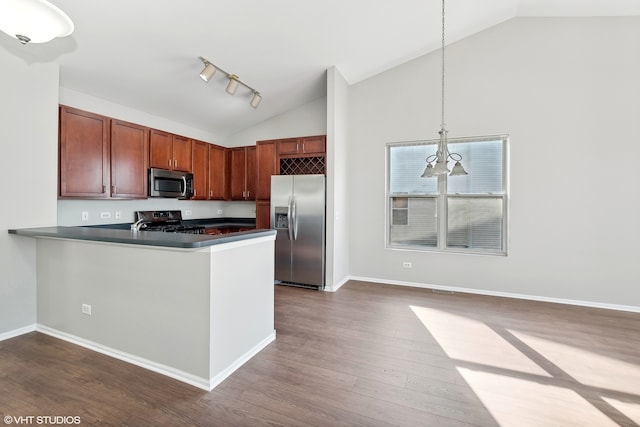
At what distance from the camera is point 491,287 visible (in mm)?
3961

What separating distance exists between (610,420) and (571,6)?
4319mm

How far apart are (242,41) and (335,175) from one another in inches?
77.9

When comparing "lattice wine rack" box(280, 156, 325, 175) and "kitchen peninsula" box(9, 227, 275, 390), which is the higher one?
"lattice wine rack" box(280, 156, 325, 175)

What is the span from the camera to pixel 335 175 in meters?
4.08

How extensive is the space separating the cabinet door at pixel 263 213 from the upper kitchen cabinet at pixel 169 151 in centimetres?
124

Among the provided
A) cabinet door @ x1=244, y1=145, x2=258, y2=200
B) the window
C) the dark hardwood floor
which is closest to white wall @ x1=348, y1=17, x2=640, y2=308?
the window

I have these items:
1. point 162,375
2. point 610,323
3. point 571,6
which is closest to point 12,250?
point 162,375

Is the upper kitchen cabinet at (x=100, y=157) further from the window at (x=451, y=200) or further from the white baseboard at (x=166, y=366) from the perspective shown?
the window at (x=451, y=200)

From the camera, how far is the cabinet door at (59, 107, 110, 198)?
3023 millimetres

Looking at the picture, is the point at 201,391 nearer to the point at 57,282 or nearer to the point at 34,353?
the point at 34,353

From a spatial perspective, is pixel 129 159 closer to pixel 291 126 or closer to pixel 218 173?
pixel 218 173

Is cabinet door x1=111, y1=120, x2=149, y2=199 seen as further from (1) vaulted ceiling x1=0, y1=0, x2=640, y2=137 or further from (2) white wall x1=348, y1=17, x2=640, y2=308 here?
(2) white wall x1=348, y1=17, x2=640, y2=308

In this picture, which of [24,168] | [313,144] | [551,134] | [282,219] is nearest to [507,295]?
[551,134]

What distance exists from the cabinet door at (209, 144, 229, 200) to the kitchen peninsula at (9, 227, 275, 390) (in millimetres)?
2547
